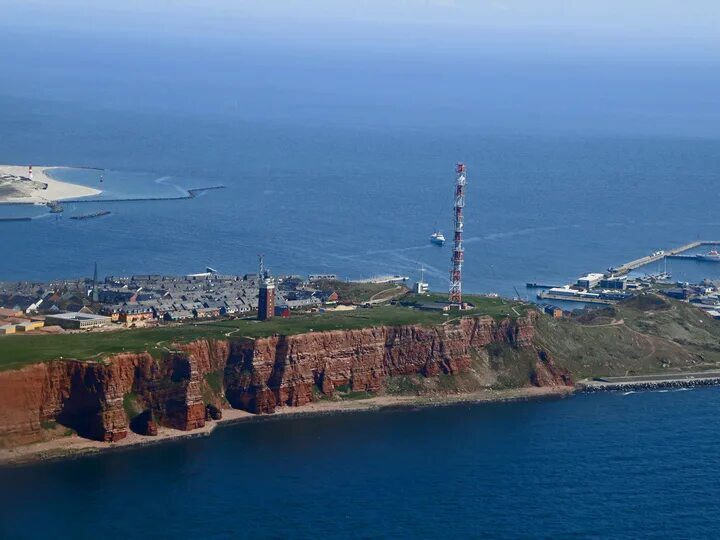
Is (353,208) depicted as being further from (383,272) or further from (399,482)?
(399,482)

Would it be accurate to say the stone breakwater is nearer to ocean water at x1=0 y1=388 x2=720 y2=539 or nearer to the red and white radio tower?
ocean water at x1=0 y1=388 x2=720 y2=539

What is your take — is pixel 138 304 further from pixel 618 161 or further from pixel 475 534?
pixel 618 161

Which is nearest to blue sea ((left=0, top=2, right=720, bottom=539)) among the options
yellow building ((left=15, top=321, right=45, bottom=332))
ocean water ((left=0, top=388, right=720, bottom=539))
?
ocean water ((left=0, top=388, right=720, bottom=539))

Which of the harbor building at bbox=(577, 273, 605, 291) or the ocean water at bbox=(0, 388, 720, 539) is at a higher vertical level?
the harbor building at bbox=(577, 273, 605, 291)

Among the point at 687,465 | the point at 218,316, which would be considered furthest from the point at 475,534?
the point at 218,316

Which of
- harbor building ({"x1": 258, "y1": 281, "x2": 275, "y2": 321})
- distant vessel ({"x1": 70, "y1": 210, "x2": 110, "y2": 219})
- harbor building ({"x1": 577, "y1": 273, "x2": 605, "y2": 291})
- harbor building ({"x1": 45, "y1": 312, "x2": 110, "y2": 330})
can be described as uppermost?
distant vessel ({"x1": 70, "y1": 210, "x2": 110, "y2": 219})

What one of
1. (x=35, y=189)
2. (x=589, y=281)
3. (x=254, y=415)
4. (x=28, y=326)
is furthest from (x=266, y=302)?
(x=35, y=189)

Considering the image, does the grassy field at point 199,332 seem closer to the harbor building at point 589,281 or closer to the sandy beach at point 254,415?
the sandy beach at point 254,415
